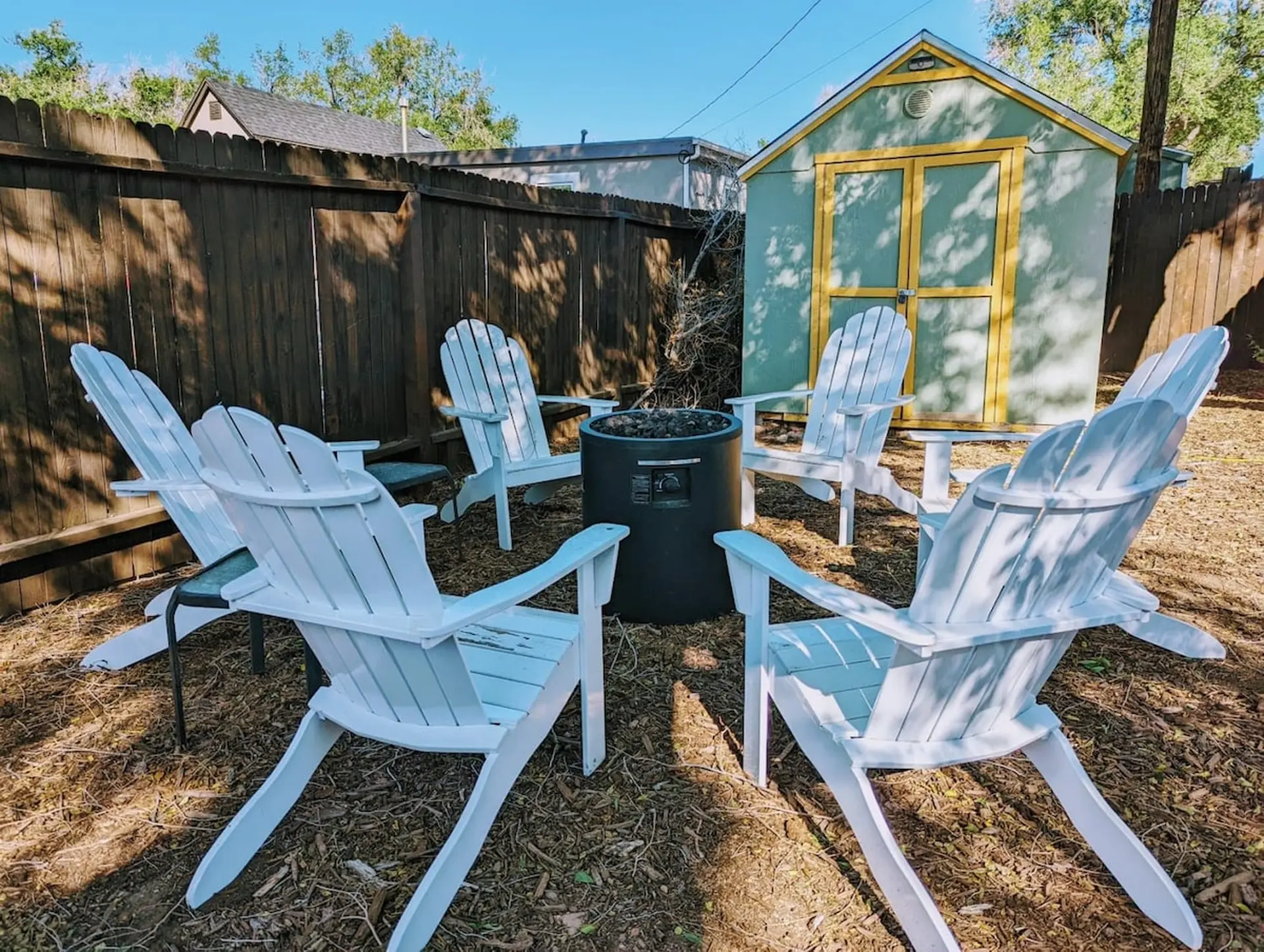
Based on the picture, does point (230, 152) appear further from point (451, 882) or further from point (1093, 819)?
point (1093, 819)

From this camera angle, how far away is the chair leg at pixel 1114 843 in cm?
157

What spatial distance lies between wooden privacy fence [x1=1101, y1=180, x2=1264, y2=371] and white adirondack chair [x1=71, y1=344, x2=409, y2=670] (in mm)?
9035

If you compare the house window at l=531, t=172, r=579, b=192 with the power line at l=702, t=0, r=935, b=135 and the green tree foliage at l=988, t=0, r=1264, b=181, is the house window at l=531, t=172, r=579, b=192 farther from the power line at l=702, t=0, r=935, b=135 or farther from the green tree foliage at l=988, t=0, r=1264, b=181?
the power line at l=702, t=0, r=935, b=135

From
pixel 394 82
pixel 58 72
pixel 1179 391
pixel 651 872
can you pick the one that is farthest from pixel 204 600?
pixel 394 82

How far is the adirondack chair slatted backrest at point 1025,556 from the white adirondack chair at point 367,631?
0.72 m

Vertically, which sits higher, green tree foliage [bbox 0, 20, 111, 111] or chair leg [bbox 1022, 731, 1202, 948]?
green tree foliage [bbox 0, 20, 111, 111]

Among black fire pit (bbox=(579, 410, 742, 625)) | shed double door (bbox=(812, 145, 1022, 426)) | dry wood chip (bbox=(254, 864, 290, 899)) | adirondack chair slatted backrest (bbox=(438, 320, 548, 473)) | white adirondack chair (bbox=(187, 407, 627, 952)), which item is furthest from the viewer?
shed double door (bbox=(812, 145, 1022, 426))

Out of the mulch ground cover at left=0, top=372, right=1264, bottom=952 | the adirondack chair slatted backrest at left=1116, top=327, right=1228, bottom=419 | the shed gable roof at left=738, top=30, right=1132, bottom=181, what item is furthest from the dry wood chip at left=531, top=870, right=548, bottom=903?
the shed gable roof at left=738, top=30, right=1132, bottom=181

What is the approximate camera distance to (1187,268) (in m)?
8.84

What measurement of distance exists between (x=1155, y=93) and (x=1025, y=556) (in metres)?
9.45

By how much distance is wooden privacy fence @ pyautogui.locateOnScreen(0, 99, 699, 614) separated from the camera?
312cm

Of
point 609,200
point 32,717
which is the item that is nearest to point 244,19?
point 609,200

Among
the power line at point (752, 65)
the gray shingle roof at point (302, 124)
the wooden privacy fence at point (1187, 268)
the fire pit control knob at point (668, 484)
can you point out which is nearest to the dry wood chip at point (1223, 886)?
the fire pit control knob at point (668, 484)

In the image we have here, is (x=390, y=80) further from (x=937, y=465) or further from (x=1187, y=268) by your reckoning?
(x=937, y=465)
